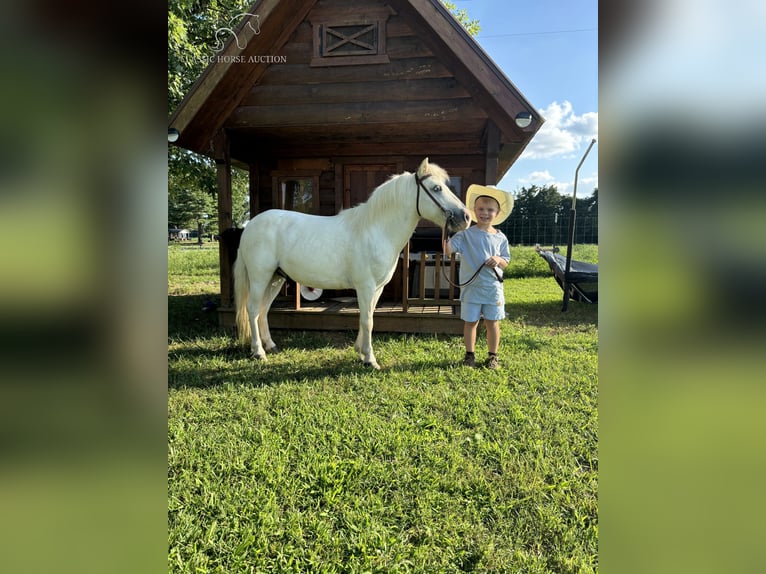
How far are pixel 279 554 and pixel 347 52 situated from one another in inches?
202

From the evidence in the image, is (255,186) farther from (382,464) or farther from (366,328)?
(382,464)

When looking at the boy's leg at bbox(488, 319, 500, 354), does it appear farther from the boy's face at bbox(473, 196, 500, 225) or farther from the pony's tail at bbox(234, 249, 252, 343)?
Result: the pony's tail at bbox(234, 249, 252, 343)

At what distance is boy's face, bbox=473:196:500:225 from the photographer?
380cm

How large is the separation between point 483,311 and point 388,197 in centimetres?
149

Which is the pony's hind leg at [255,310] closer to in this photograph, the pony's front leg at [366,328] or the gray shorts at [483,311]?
the pony's front leg at [366,328]

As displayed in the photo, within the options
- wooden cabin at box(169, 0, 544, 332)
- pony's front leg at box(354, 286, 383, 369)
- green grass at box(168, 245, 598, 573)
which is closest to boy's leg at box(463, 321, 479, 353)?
green grass at box(168, 245, 598, 573)

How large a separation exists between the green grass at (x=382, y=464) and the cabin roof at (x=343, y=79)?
9.56ft

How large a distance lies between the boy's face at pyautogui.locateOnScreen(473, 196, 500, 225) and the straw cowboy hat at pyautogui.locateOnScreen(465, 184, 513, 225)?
39mm

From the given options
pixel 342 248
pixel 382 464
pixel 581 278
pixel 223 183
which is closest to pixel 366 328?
pixel 342 248

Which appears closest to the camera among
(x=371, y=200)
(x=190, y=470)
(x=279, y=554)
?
(x=279, y=554)
